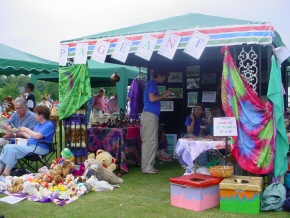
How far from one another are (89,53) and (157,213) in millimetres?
2974

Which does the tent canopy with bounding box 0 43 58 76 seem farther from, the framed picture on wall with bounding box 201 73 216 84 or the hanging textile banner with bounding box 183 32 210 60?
the hanging textile banner with bounding box 183 32 210 60

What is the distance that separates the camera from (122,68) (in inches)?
445

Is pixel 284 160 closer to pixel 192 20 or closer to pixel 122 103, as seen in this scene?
pixel 192 20

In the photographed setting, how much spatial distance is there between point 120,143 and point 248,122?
2.53m

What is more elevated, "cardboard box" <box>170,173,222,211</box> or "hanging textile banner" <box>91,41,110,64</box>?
"hanging textile banner" <box>91,41,110,64</box>

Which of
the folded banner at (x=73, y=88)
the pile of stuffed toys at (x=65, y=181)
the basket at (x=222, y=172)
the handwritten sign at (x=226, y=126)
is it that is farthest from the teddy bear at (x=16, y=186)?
the handwritten sign at (x=226, y=126)

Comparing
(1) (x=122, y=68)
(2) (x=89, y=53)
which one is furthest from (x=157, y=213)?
(1) (x=122, y=68)

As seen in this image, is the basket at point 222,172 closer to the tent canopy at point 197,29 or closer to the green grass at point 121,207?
the green grass at point 121,207

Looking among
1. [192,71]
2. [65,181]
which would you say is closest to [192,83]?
[192,71]

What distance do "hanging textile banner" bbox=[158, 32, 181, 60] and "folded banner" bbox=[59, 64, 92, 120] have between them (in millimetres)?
1569

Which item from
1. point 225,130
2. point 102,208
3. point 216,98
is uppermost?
point 216,98

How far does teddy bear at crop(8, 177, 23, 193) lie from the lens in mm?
5016

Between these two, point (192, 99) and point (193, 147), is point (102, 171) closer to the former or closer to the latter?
point (193, 147)

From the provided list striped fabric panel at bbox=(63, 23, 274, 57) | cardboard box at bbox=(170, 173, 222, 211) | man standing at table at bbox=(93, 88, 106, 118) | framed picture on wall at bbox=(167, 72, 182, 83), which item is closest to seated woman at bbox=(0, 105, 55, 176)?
striped fabric panel at bbox=(63, 23, 274, 57)
